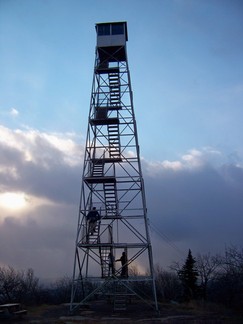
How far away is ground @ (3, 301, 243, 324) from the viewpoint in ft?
49.7

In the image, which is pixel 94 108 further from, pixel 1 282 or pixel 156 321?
pixel 1 282

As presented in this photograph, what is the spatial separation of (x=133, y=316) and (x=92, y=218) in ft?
18.7

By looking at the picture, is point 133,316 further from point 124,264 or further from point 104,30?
point 104,30

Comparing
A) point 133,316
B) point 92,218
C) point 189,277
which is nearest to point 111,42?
point 92,218

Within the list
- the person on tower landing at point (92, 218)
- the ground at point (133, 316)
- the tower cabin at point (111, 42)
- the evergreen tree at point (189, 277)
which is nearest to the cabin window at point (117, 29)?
the tower cabin at point (111, 42)

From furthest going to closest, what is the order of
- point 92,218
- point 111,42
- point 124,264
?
point 111,42, point 92,218, point 124,264

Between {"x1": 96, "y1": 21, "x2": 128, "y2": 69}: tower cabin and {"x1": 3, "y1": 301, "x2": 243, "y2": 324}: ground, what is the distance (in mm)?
14870

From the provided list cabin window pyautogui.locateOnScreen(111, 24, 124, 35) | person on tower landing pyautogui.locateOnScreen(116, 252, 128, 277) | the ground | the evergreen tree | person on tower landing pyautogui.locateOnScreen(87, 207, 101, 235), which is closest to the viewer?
the ground

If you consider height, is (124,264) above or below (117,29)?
below

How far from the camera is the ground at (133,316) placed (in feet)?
49.7

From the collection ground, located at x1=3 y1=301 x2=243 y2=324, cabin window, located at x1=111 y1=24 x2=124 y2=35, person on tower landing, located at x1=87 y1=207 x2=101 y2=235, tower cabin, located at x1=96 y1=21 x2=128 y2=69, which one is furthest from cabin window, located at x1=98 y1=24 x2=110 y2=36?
ground, located at x1=3 y1=301 x2=243 y2=324

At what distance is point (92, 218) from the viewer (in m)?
19.8

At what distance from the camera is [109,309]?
63.4ft

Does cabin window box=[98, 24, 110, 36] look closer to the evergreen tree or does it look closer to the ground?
the ground
